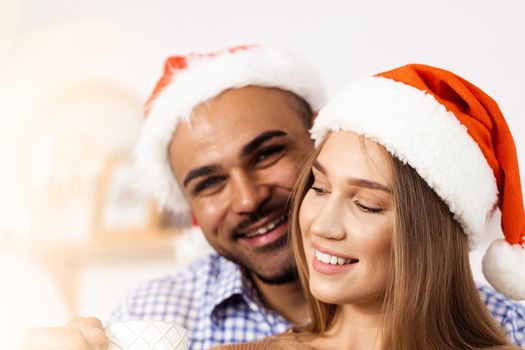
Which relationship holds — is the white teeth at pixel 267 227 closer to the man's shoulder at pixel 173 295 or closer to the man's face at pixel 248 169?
the man's face at pixel 248 169

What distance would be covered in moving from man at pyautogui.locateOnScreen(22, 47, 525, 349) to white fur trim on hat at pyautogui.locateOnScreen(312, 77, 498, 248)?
1.47ft

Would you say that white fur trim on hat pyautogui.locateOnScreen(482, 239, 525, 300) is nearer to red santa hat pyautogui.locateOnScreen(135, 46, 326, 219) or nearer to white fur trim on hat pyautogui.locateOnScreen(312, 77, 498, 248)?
white fur trim on hat pyautogui.locateOnScreen(312, 77, 498, 248)

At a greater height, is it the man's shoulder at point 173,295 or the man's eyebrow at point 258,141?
the man's eyebrow at point 258,141

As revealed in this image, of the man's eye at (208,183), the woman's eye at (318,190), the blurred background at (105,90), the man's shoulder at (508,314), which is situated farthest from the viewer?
the blurred background at (105,90)

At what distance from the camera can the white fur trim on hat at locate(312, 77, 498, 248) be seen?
129 centimetres

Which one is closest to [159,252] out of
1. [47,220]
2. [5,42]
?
[47,220]

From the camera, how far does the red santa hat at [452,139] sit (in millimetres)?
1295

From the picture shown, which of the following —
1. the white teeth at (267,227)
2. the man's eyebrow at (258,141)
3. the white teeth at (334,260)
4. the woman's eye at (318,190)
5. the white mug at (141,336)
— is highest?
the man's eyebrow at (258,141)

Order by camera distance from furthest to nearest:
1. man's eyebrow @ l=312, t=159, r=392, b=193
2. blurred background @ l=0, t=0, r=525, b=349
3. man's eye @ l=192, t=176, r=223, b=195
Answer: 1. blurred background @ l=0, t=0, r=525, b=349
2. man's eye @ l=192, t=176, r=223, b=195
3. man's eyebrow @ l=312, t=159, r=392, b=193

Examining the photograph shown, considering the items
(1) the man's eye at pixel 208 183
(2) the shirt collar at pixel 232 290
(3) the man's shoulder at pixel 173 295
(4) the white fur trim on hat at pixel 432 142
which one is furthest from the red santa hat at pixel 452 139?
(3) the man's shoulder at pixel 173 295

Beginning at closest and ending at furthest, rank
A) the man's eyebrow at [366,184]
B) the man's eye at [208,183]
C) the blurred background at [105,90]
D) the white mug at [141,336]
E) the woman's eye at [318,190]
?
1. the white mug at [141,336]
2. the man's eyebrow at [366,184]
3. the woman's eye at [318,190]
4. the man's eye at [208,183]
5. the blurred background at [105,90]

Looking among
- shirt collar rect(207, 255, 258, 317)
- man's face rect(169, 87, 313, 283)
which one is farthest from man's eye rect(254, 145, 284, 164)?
shirt collar rect(207, 255, 258, 317)

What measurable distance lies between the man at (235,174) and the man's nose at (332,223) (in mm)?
457

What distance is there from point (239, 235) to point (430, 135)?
0.70m
